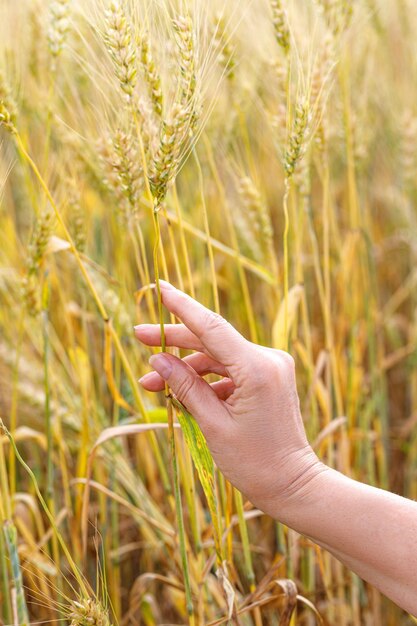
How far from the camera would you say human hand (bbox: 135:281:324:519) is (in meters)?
0.73

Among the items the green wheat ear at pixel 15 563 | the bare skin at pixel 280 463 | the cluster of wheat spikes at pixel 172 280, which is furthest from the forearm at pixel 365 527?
the green wheat ear at pixel 15 563

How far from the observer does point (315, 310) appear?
1897 millimetres

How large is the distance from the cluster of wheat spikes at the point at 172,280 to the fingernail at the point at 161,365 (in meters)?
0.05

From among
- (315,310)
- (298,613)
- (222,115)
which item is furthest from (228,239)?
(298,613)

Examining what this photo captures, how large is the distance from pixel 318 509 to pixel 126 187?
0.42 metres

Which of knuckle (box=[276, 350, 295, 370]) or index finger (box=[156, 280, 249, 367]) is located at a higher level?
index finger (box=[156, 280, 249, 367])

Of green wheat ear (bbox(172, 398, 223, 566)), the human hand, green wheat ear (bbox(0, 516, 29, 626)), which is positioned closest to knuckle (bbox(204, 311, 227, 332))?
the human hand

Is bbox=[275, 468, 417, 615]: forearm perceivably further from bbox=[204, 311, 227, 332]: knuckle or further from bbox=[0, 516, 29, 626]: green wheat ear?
bbox=[0, 516, 29, 626]: green wheat ear

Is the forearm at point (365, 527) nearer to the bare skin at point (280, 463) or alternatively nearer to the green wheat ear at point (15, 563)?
the bare skin at point (280, 463)

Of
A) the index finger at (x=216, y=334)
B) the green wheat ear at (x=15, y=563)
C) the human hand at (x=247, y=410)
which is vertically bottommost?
the green wheat ear at (x=15, y=563)

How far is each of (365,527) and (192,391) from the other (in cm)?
22

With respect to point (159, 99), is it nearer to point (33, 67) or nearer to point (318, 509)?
point (318, 509)

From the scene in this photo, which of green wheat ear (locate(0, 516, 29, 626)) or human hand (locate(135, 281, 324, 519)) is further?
green wheat ear (locate(0, 516, 29, 626))

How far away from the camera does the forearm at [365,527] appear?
2.41ft
